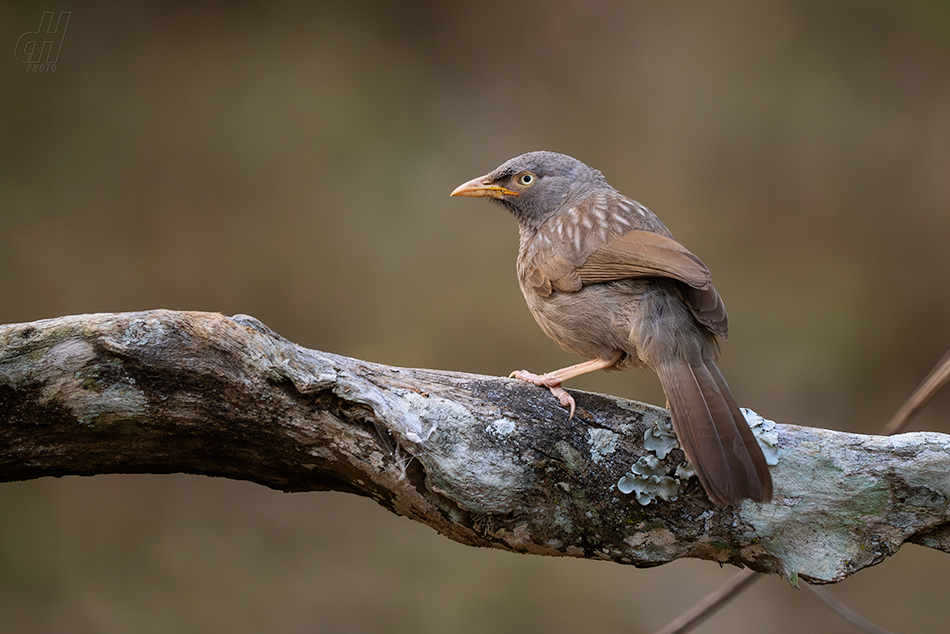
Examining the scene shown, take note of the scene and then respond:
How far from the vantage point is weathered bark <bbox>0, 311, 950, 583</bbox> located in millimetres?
2061

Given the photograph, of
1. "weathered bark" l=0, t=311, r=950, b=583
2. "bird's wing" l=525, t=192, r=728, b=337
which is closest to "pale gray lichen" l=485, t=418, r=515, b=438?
"weathered bark" l=0, t=311, r=950, b=583

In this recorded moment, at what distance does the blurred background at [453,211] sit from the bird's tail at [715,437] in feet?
9.46

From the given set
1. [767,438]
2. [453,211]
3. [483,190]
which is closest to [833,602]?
[767,438]

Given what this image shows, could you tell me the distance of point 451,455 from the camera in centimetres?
223

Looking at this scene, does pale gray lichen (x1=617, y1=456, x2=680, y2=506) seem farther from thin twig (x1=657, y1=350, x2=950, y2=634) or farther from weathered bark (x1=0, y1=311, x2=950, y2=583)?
thin twig (x1=657, y1=350, x2=950, y2=634)

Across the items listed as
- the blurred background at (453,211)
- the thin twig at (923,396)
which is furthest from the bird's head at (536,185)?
the blurred background at (453,211)

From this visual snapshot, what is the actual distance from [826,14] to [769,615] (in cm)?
460

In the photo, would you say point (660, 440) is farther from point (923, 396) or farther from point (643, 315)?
point (923, 396)

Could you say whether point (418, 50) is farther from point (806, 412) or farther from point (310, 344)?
point (806, 412)

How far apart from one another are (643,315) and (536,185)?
1.12m

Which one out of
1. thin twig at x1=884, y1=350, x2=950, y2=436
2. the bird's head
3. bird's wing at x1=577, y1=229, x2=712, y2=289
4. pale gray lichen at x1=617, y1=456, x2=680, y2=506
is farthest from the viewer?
the bird's head

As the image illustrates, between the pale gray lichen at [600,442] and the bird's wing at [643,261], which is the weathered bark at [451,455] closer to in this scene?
the pale gray lichen at [600,442]

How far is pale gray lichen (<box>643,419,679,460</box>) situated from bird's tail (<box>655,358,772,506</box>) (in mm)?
131

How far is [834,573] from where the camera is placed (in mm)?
2215
